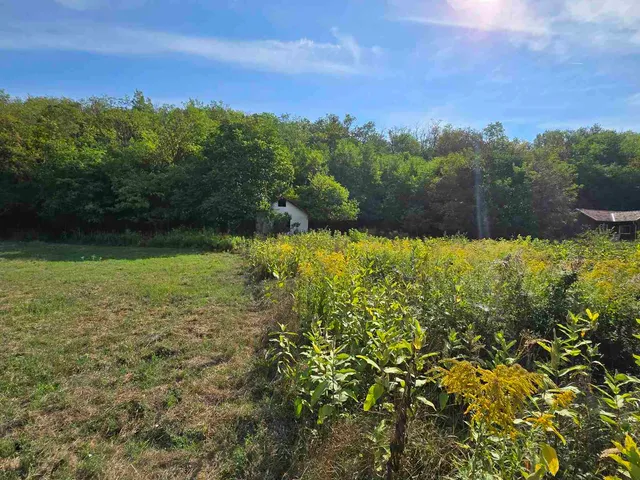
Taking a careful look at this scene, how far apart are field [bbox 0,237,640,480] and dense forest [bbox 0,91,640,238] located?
12.9 metres

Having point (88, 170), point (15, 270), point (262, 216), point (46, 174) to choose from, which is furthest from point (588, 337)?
point (46, 174)

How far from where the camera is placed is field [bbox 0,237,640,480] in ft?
4.88

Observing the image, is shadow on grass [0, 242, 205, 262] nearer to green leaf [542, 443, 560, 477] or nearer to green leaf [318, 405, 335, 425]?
green leaf [318, 405, 335, 425]

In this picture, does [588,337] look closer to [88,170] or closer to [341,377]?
[341,377]

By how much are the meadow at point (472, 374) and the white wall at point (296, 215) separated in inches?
608

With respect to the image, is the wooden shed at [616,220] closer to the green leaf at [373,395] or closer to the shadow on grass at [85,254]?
the shadow on grass at [85,254]

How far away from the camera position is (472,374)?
133 centimetres

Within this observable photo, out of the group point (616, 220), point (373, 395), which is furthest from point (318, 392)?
point (616, 220)

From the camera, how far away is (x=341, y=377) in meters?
2.07

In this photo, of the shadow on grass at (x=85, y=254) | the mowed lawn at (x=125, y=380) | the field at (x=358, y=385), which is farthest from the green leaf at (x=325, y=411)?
the shadow on grass at (x=85, y=254)

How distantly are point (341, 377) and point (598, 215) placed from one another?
Answer: 2852 centimetres

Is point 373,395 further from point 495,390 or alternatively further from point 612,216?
point 612,216

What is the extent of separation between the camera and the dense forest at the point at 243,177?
54.5ft

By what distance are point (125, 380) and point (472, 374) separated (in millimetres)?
3210
